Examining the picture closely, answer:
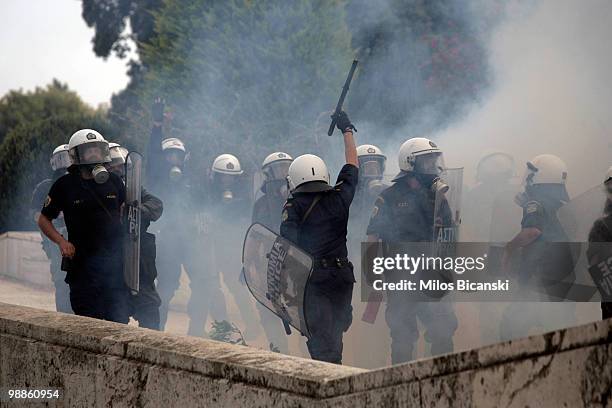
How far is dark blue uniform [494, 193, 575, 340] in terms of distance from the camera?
8.25 m

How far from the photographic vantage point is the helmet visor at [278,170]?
32.6 feet

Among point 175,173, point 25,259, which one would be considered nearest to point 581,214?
point 175,173

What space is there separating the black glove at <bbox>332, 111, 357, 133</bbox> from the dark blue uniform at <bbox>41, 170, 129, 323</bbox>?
1585 mm

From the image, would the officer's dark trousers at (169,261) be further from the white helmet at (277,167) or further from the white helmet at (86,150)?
the white helmet at (86,150)

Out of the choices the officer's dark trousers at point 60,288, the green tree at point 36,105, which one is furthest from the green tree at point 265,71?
the green tree at point 36,105

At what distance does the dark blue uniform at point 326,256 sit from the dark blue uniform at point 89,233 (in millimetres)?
1300

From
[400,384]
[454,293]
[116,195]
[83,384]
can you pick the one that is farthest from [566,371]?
[454,293]

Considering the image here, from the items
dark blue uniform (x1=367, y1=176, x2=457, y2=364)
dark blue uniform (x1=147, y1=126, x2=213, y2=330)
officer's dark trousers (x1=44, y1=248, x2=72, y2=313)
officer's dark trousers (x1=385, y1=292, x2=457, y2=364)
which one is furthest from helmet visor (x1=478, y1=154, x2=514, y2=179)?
officer's dark trousers (x1=44, y1=248, x2=72, y2=313)

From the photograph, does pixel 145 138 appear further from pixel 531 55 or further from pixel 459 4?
pixel 459 4

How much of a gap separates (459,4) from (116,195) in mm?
17598

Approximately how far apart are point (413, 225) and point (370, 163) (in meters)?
1.90

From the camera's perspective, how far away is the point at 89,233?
7465mm

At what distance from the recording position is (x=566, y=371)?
280cm

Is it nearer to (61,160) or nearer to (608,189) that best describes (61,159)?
(61,160)
